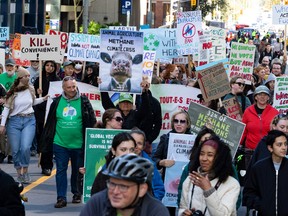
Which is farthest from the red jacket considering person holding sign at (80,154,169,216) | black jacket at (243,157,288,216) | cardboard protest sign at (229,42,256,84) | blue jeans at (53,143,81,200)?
person holding sign at (80,154,169,216)

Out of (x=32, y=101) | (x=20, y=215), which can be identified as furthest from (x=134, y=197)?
(x=32, y=101)

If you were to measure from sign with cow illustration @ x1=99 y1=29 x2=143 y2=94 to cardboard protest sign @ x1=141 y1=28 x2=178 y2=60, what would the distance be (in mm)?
7583

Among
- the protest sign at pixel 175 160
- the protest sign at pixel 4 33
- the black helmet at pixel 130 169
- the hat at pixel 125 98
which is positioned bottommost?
the protest sign at pixel 175 160

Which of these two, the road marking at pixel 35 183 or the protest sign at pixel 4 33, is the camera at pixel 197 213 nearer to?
the road marking at pixel 35 183

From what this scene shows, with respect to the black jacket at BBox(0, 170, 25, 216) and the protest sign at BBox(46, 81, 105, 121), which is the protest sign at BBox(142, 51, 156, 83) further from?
the black jacket at BBox(0, 170, 25, 216)

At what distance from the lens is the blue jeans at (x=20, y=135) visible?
47.5 feet

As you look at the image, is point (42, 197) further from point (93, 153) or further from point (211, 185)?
point (211, 185)

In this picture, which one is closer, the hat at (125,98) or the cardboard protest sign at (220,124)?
the cardboard protest sign at (220,124)

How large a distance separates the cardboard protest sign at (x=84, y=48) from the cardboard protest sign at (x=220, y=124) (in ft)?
25.2

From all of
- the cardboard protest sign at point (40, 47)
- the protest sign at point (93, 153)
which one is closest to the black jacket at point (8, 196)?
the protest sign at point (93, 153)

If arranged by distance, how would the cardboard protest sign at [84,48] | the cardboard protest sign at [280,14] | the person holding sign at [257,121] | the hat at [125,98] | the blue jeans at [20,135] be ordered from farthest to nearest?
the cardboard protest sign at [280,14] → the cardboard protest sign at [84,48] → the blue jeans at [20,135] → the person holding sign at [257,121] → the hat at [125,98]

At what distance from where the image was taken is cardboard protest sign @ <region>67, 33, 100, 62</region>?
19.6 meters

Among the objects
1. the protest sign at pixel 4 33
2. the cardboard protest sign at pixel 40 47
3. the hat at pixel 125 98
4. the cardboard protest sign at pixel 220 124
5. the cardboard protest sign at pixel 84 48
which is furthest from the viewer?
the protest sign at pixel 4 33

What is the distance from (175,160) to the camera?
10367 mm
